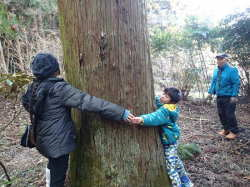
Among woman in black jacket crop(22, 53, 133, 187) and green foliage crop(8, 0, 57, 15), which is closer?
woman in black jacket crop(22, 53, 133, 187)

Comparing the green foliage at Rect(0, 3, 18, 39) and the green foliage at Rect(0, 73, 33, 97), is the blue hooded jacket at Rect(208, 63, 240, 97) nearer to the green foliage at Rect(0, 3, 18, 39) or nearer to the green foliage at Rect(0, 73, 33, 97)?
the green foliage at Rect(0, 73, 33, 97)

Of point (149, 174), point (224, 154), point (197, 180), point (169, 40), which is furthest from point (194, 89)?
point (149, 174)

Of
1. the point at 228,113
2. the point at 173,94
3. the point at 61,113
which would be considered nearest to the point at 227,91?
the point at 228,113

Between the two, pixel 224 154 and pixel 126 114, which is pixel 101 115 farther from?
pixel 224 154

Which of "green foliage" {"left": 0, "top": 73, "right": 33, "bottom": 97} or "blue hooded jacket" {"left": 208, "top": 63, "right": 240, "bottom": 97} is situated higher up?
"green foliage" {"left": 0, "top": 73, "right": 33, "bottom": 97}

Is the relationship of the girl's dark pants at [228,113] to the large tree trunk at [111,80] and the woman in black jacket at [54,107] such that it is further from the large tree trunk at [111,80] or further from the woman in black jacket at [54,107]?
the woman in black jacket at [54,107]

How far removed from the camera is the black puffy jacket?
2.85 m

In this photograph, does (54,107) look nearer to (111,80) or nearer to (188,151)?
(111,80)

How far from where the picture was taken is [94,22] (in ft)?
9.57

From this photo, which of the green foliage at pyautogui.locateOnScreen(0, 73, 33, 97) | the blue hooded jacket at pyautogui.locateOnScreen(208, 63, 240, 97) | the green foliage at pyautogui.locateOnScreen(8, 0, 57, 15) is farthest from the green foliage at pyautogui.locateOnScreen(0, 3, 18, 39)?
the blue hooded jacket at pyautogui.locateOnScreen(208, 63, 240, 97)

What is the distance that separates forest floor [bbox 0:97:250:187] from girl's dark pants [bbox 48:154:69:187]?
0.54m

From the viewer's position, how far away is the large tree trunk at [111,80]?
2.94 meters

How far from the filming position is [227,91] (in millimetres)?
6207

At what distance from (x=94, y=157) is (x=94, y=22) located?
4.66ft
